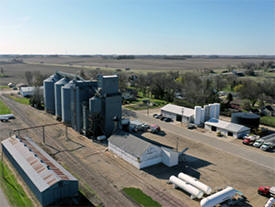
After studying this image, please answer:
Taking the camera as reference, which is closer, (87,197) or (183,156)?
(87,197)

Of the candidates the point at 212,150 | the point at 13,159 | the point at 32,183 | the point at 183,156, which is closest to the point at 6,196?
the point at 32,183

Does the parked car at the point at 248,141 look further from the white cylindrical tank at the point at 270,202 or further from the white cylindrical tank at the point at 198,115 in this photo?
the white cylindrical tank at the point at 270,202

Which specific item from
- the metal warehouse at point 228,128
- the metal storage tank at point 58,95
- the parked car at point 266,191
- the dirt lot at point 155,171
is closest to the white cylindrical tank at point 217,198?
the dirt lot at point 155,171

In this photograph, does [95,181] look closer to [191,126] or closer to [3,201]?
[3,201]

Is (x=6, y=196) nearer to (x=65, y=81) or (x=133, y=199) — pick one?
(x=133, y=199)

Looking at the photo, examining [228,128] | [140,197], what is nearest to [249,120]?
[228,128]
